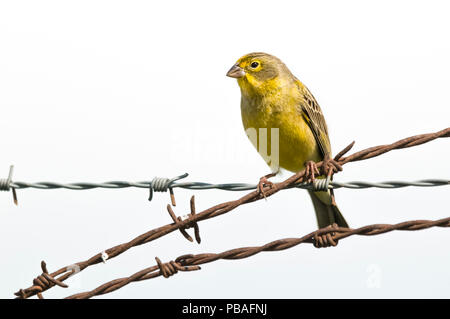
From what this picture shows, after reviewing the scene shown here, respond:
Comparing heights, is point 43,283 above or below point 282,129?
below

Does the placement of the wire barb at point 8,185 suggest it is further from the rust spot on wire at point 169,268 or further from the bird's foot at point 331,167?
the bird's foot at point 331,167

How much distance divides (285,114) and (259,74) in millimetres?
611

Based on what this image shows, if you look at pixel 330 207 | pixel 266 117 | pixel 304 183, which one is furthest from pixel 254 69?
pixel 304 183

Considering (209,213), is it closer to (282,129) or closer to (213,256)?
(213,256)

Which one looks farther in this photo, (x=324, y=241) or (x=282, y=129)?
(x=282, y=129)

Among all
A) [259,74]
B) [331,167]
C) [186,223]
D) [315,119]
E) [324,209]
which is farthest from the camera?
[324,209]

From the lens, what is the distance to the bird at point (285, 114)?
5.25 metres

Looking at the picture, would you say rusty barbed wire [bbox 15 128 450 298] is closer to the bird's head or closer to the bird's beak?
the bird's head

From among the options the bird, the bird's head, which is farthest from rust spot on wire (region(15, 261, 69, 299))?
the bird's head

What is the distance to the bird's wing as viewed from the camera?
17.6ft

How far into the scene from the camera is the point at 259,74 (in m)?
5.65

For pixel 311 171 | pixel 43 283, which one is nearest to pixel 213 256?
pixel 311 171

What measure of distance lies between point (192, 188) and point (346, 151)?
913 mm

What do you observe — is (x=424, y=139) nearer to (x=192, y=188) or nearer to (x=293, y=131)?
(x=192, y=188)
